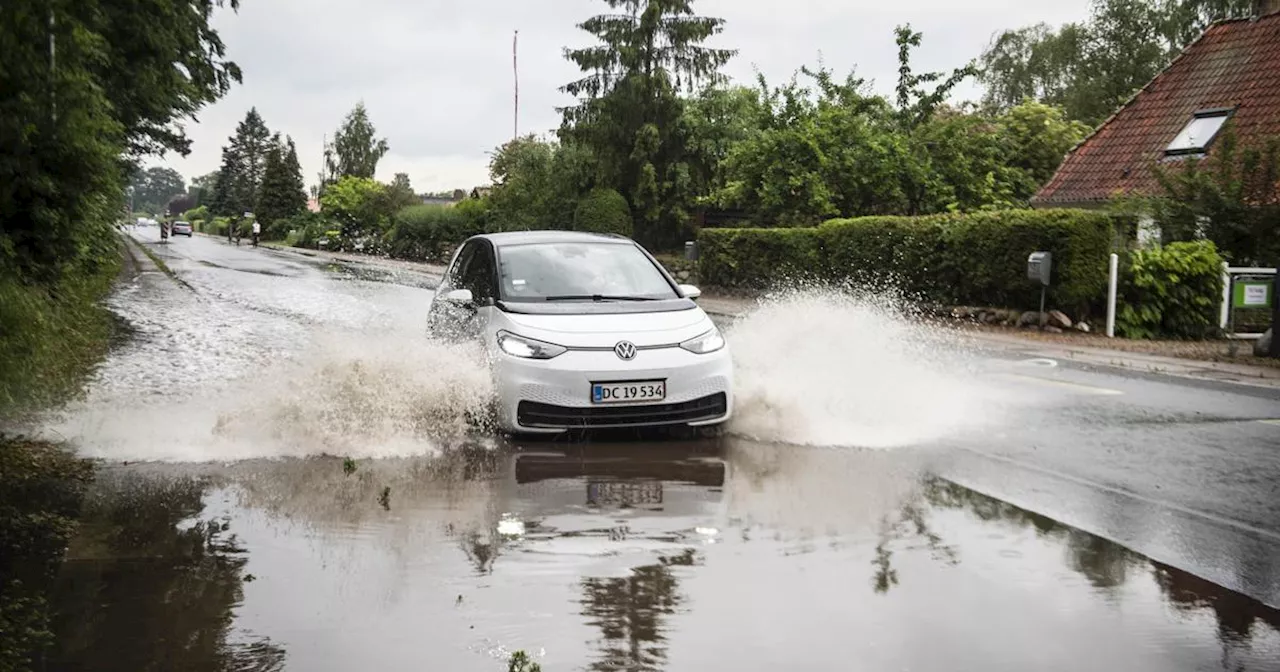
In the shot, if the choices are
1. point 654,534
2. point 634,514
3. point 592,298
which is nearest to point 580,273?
point 592,298

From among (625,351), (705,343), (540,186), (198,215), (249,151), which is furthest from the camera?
(198,215)

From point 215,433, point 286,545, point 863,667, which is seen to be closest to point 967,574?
point 863,667

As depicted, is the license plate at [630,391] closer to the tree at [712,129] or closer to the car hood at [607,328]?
the car hood at [607,328]

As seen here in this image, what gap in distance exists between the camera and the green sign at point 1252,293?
19.2m

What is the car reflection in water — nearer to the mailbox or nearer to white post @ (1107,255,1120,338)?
the mailbox

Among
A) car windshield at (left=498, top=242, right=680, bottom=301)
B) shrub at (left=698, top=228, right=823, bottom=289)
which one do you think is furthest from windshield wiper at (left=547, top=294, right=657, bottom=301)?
shrub at (left=698, top=228, right=823, bottom=289)

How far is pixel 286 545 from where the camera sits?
5691 mm

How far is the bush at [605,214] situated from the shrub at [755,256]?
773 cm

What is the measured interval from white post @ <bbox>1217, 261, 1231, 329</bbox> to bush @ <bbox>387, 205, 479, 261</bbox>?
39.0m

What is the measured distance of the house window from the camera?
29.1m

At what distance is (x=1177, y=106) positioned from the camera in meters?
31.4

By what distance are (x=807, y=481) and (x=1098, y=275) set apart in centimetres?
1463

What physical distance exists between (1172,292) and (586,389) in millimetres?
15561

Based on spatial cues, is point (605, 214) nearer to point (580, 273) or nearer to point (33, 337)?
point (580, 273)
